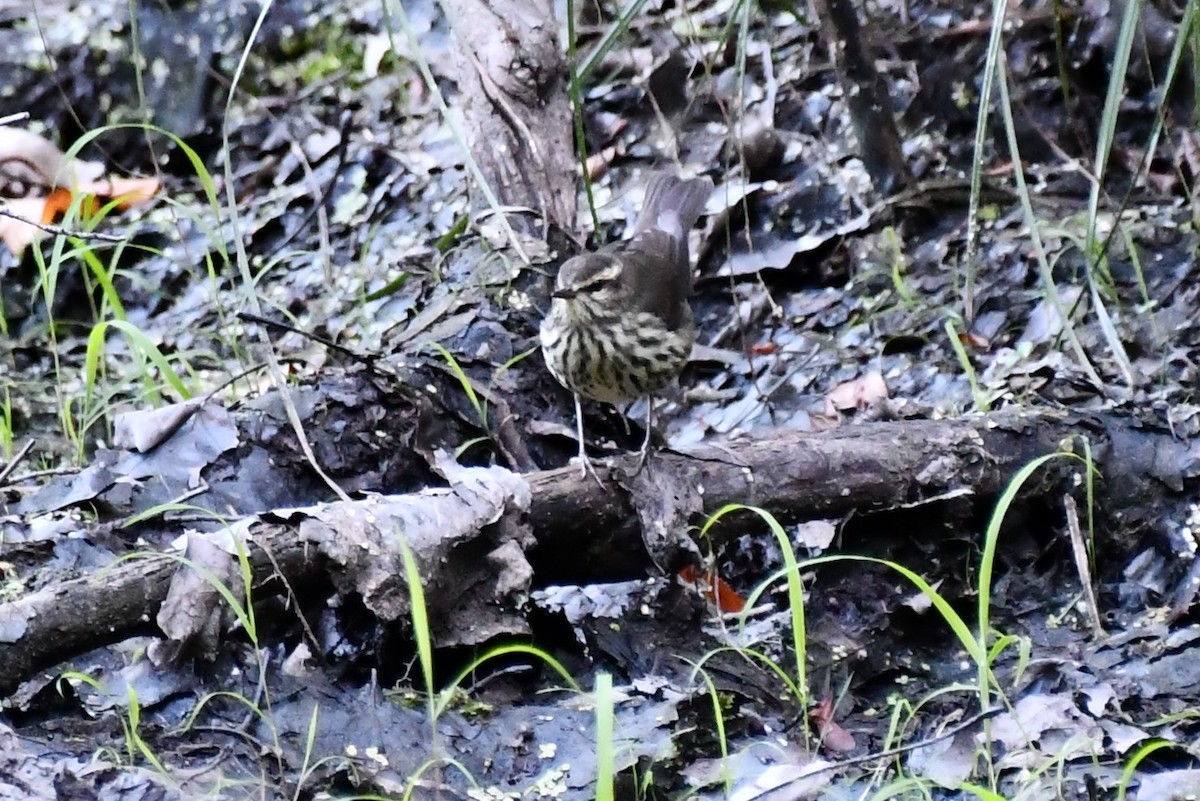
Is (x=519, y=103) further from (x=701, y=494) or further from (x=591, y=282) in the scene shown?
(x=701, y=494)

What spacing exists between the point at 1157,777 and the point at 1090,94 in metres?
3.50

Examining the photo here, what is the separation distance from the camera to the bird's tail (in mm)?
4812

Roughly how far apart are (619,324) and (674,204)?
0.99 m

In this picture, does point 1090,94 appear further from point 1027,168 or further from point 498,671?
point 498,671

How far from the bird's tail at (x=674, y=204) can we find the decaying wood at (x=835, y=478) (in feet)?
4.77

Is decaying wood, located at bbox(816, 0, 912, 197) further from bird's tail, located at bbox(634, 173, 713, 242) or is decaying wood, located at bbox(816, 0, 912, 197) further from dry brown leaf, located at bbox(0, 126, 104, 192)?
dry brown leaf, located at bbox(0, 126, 104, 192)

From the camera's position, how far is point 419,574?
2990 mm

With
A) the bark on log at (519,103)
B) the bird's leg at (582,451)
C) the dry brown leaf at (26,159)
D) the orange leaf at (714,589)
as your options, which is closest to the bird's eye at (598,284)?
the bird's leg at (582,451)

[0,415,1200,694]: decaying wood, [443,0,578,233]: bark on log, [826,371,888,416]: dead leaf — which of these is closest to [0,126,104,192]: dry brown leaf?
[443,0,578,233]: bark on log

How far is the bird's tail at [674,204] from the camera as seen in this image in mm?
4812

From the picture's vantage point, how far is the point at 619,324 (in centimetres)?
404

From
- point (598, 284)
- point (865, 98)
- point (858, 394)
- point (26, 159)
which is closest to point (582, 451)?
point (598, 284)

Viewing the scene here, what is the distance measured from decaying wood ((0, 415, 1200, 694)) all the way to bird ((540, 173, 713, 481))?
0.42m

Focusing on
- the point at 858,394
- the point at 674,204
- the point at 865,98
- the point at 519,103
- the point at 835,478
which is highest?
the point at 519,103
